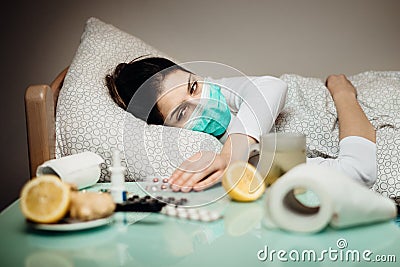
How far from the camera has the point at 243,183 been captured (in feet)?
2.89

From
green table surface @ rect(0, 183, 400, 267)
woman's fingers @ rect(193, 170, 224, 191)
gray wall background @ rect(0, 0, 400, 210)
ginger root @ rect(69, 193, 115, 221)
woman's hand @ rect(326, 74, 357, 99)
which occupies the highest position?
gray wall background @ rect(0, 0, 400, 210)

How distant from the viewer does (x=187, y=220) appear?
2.64 feet

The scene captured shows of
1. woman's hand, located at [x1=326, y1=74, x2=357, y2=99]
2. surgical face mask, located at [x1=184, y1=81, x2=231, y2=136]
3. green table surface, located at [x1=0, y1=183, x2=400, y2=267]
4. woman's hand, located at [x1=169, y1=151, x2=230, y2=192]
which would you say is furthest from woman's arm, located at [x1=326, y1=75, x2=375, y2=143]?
green table surface, located at [x1=0, y1=183, x2=400, y2=267]

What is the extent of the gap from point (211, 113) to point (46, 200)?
0.56m

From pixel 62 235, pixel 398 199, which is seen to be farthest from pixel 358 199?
pixel 398 199

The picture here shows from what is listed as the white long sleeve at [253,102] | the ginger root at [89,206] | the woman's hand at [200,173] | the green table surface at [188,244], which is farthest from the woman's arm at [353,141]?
the ginger root at [89,206]

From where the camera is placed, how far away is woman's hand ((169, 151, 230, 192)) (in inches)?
36.6

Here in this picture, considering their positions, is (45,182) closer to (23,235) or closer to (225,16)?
(23,235)

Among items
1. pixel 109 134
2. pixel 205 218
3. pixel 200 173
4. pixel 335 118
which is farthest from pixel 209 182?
pixel 335 118

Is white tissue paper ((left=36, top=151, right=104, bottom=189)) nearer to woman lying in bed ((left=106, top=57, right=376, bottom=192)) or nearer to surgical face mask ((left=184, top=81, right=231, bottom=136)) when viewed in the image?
woman lying in bed ((left=106, top=57, right=376, bottom=192))

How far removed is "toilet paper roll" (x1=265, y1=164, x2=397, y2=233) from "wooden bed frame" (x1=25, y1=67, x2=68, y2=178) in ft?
1.87

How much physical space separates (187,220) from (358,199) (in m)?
0.27

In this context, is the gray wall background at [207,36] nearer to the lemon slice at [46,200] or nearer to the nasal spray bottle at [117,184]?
the nasal spray bottle at [117,184]

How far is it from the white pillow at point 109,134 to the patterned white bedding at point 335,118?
289mm
